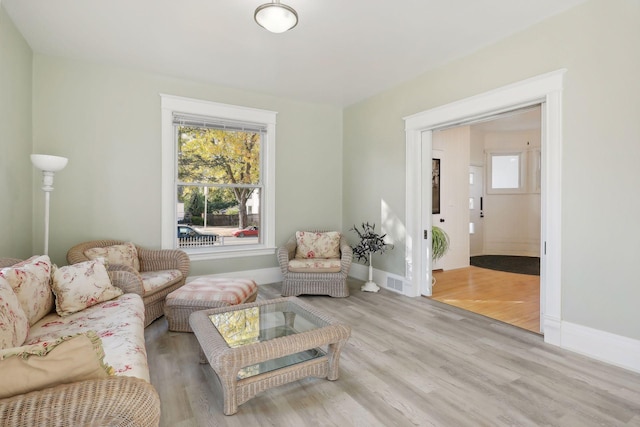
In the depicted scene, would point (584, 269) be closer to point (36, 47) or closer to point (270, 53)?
point (270, 53)

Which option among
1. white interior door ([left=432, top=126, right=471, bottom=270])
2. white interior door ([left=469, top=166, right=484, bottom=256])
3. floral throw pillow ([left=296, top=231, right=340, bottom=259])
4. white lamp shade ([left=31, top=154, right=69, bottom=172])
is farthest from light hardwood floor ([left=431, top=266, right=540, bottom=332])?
white lamp shade ([left=31, top=154, right=69, bottom=172])

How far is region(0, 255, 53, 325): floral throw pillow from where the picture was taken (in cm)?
190

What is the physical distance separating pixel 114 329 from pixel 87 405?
1.06 metres

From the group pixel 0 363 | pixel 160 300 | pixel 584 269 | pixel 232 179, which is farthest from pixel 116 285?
pixel 584 269

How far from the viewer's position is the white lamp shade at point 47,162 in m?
2.88

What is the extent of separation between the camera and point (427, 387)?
2.13m

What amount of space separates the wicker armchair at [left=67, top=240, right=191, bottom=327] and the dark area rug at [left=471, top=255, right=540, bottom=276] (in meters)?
5.22

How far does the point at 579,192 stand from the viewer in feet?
8.59

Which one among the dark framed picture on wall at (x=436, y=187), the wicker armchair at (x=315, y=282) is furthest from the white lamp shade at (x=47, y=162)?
the dark framed picture on wall at (x=436, y=187)

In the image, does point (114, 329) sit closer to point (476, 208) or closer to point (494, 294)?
point (494, 294)

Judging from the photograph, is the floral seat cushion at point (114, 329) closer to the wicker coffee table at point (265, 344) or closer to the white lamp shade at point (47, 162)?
the wicker coffee table at point (265, 344)

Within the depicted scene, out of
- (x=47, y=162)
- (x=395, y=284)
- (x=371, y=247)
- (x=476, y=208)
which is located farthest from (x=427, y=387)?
(x=476, y=208)

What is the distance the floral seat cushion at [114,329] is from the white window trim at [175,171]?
179cm

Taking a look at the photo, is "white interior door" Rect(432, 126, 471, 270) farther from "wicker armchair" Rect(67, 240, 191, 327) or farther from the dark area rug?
"wicker armchair" Rect(67, 240, 191, 327)
